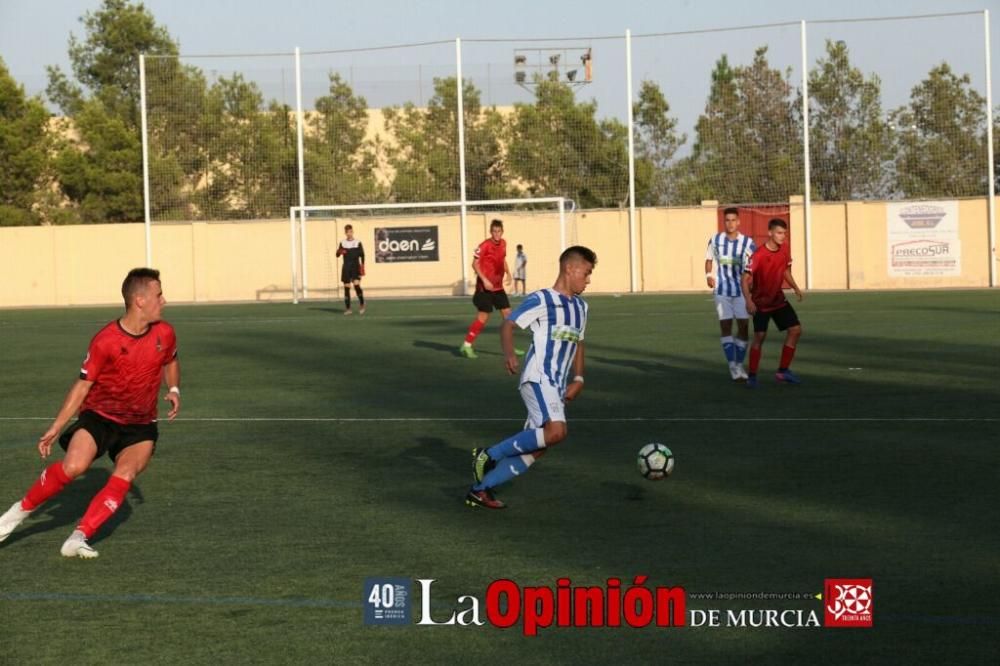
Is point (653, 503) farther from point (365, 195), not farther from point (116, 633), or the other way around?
point (365, 195)

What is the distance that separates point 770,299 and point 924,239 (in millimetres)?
32460

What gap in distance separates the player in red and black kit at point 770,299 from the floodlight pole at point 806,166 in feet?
96.8

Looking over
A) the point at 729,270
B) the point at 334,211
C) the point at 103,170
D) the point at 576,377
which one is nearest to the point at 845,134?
the point at 334,211

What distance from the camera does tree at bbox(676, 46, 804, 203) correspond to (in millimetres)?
47094

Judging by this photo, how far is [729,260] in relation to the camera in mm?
17500

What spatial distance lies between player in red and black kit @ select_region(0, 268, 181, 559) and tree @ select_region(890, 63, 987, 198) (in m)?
42.2

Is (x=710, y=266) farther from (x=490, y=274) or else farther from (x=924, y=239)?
(x=924, y=239)

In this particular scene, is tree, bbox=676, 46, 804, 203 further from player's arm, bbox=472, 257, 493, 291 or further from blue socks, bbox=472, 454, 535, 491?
blue socks, bbox=472, 454, 535, 491

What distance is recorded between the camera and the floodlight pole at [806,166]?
4541 cm

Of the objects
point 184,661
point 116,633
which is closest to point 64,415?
point 116,633

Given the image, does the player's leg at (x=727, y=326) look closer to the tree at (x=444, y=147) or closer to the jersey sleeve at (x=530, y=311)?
the jersey sleeve at (x=530, y=311)

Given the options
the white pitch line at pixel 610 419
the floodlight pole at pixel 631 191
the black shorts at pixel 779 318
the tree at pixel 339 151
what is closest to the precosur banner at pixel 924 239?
the floodlight pole at pixel 631 191

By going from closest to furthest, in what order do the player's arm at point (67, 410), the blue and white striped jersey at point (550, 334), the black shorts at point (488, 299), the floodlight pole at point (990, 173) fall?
1. the player's arm at point (67, 410)
2. the blue and white striped jersey at point (550, 334)
3. the black shorts at point (488, 299)
4. the floodlight pole at point (990, 173)

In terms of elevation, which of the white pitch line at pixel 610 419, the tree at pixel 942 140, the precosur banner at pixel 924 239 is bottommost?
the white pitch line at pixel 610 419
